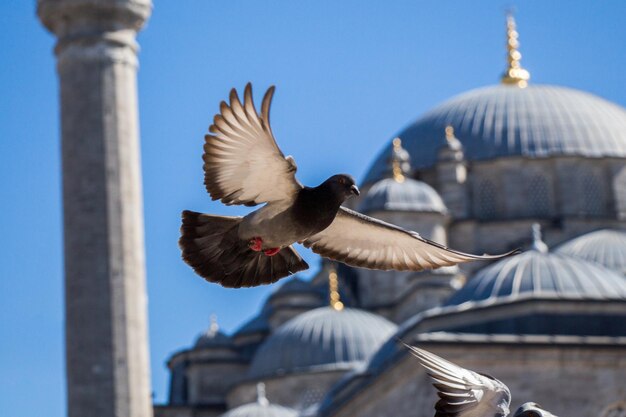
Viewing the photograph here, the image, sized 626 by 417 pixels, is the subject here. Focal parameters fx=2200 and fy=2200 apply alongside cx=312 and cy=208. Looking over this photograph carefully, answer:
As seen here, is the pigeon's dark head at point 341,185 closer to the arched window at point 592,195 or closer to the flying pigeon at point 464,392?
the flying pigeon at point 464,392

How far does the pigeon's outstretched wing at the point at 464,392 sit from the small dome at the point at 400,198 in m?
46.8

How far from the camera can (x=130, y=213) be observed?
43.9m

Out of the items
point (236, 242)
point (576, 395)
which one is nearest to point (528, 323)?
point (576, 395)

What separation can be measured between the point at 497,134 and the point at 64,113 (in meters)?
19.5

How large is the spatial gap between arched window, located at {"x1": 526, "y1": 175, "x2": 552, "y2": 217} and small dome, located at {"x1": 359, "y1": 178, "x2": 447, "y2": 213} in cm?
379

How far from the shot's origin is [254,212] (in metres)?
7.76

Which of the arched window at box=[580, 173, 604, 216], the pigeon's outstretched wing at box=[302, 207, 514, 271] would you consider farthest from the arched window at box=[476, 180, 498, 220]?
the pigeon's outstretched wing at box=[302, 207, 514, 271]

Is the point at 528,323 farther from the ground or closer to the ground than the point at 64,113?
closer to the ground

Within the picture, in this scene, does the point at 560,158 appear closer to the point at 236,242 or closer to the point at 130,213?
the point at 130,213

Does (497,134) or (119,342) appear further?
(497,134)

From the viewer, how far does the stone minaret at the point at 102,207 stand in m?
42.4

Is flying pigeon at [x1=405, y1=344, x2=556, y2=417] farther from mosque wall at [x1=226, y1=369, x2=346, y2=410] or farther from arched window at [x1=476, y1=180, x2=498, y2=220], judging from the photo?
arched window at [x1=476, y1=180, x2=498, y2=220]

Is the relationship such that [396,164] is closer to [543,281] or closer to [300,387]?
[300,387]

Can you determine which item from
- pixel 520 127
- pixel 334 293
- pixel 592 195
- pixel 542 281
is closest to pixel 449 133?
pixel 520 127
